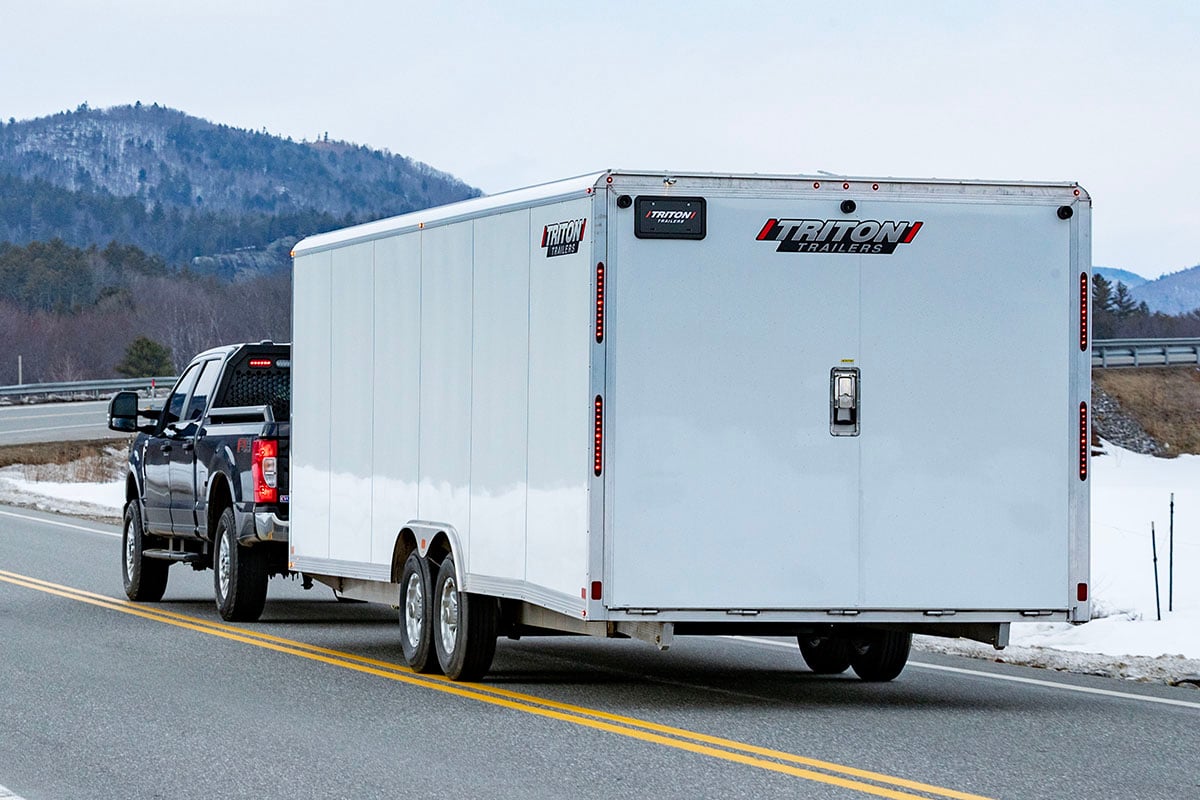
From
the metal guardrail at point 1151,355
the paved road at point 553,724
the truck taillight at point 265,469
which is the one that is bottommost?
the paved road at point 553,724

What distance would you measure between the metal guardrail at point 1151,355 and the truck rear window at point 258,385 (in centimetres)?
5160

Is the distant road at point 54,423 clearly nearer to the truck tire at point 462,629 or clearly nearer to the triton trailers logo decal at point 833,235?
the truck tire at point 462,629

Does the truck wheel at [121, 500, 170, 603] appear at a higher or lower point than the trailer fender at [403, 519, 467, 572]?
lower

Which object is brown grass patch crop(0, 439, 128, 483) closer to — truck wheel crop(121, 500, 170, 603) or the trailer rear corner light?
truck wheel crop(121, 500, 170, 603)

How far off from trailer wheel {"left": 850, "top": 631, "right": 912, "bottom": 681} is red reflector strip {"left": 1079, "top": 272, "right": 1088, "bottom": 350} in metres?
2.34

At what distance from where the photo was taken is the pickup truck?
15.5 metres

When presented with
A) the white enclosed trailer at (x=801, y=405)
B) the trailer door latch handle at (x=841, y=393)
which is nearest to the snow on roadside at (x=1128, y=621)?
the white enclosed trailer at (x=801, y=405)

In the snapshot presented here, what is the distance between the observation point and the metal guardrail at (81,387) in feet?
211

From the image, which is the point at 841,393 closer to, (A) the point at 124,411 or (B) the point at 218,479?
(B) the point at 218,479

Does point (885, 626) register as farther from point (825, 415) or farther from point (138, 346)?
point (138, 346)

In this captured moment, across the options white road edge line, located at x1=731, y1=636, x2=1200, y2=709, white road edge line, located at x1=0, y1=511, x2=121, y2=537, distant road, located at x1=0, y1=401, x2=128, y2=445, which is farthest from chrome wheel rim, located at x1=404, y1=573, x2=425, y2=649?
distant road, located at x1=0, y1=401, x2=128, y2=445

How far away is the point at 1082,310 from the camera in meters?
10.6

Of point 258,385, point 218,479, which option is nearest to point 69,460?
point 258,385

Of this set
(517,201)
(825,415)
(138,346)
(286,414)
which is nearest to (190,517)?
(286,414)
